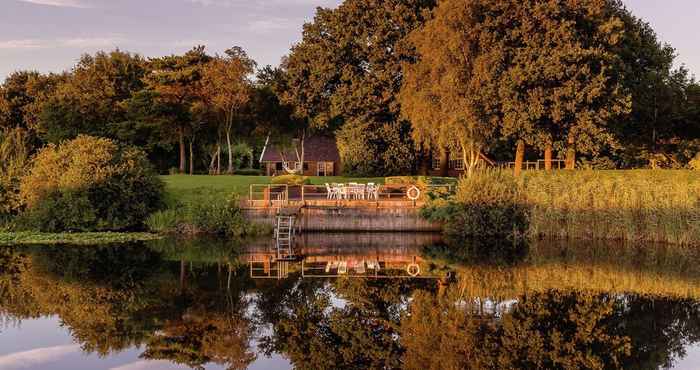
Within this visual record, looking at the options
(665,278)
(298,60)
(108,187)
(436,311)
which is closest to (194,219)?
(108,187)

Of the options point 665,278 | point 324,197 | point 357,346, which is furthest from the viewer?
point 324,197

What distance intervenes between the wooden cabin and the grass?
3862 centimetres

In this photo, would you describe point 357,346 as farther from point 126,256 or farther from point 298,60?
point 298,60

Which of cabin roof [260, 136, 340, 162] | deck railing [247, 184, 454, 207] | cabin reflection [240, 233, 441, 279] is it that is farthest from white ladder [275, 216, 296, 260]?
cabin roof [260, 136, 340, 162]

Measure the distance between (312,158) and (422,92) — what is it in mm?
31825

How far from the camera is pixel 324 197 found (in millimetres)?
35188

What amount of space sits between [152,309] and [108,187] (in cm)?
1624

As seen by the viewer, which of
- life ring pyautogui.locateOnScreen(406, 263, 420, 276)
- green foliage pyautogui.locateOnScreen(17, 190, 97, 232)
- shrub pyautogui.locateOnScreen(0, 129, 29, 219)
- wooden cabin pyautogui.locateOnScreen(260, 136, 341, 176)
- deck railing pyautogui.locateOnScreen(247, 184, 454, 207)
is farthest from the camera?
wooden cabin pyautogui.locateOnScreen(260, 136, 341, 176)

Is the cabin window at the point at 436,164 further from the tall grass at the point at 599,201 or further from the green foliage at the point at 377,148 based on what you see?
the tall grass at the point at 599,201

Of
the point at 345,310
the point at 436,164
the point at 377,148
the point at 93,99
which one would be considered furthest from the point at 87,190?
the point at 436,164

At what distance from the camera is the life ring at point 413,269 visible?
2036cm

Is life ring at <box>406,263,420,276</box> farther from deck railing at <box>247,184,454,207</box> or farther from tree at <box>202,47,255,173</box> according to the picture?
tree at <box>202,47,255,173</box>

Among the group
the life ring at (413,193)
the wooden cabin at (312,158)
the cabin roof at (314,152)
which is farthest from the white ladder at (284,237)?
the cabin roof at (314,152)

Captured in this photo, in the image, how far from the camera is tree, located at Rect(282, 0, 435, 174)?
47094mm
